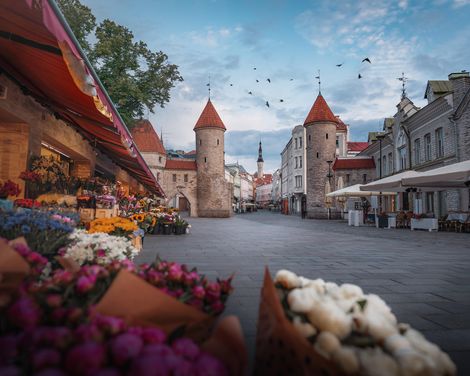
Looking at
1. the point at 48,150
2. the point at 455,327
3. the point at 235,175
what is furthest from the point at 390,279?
the point at 235,175

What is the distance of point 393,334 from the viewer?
1188 millimetres

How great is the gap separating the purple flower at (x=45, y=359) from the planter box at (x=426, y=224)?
17292 millimetres

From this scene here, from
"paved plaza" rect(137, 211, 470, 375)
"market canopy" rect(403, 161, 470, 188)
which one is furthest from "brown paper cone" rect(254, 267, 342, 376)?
"market canopy" rect(403, 161, 470, 188)

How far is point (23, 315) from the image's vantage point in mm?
1014

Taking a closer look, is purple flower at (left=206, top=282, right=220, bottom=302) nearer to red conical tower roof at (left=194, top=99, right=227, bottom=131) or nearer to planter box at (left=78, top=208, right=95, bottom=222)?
planter box at (left=78, top=208, right=95, bottom=222)

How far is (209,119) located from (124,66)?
2175 cm

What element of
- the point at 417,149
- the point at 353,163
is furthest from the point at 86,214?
the point at 353,163

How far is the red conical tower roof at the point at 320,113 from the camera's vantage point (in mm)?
35097

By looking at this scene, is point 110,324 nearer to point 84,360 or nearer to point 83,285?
point 84,360

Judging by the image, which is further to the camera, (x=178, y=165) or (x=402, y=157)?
(x=178, y=165)

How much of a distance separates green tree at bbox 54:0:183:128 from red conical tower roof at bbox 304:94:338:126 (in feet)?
67.9

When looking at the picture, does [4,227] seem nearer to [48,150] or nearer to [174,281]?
[174,281]

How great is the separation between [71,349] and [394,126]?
28.1 meters

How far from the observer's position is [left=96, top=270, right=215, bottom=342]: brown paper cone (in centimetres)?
114
